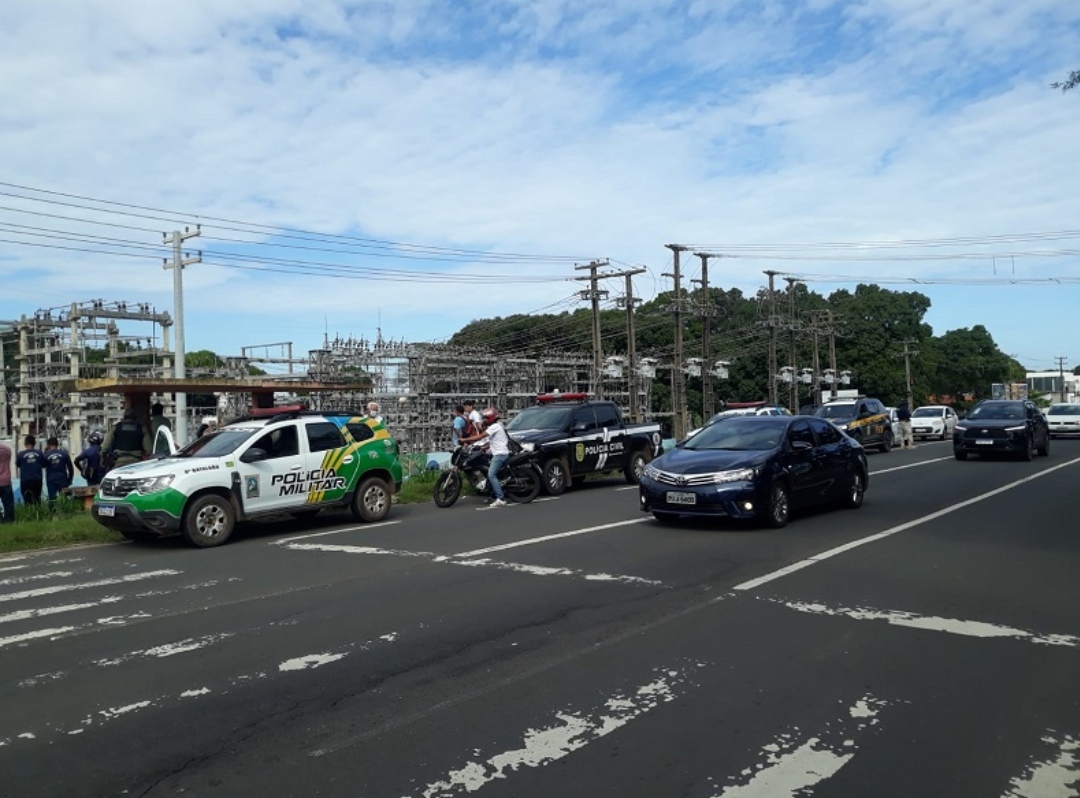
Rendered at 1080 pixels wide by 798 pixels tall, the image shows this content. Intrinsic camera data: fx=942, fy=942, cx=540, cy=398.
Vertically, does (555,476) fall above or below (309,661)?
above

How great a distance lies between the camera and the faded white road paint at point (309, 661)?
6.48 meters

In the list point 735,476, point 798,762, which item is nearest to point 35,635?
point 798,762

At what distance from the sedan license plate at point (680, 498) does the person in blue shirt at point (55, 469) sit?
10.8 meters

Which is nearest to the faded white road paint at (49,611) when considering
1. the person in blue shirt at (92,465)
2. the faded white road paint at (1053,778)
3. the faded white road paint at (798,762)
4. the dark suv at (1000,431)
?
A: the faded white road paint at (798,762)

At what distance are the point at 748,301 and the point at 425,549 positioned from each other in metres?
78.0

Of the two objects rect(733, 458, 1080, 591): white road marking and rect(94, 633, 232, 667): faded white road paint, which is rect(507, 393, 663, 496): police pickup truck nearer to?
rect(733, 458, 1080, 591): white road marking

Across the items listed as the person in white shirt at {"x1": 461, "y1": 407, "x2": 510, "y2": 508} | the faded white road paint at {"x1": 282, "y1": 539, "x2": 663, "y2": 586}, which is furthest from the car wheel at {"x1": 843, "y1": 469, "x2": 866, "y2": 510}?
the faded white road paint at {"x1": 282, "y1": 539, "x2": 663, "y2": 586}

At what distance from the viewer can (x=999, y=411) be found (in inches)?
1009

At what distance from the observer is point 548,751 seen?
4898mm

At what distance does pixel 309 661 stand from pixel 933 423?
3920 cm

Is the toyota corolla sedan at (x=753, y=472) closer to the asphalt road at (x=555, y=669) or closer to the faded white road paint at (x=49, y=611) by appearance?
the asphalt road at (x=555, y=669)

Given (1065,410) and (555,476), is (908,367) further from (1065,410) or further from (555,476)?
(555,476)

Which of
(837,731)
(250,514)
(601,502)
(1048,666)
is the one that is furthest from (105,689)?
(601,502)

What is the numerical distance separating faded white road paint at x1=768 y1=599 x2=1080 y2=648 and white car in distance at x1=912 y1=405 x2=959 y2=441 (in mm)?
35518
